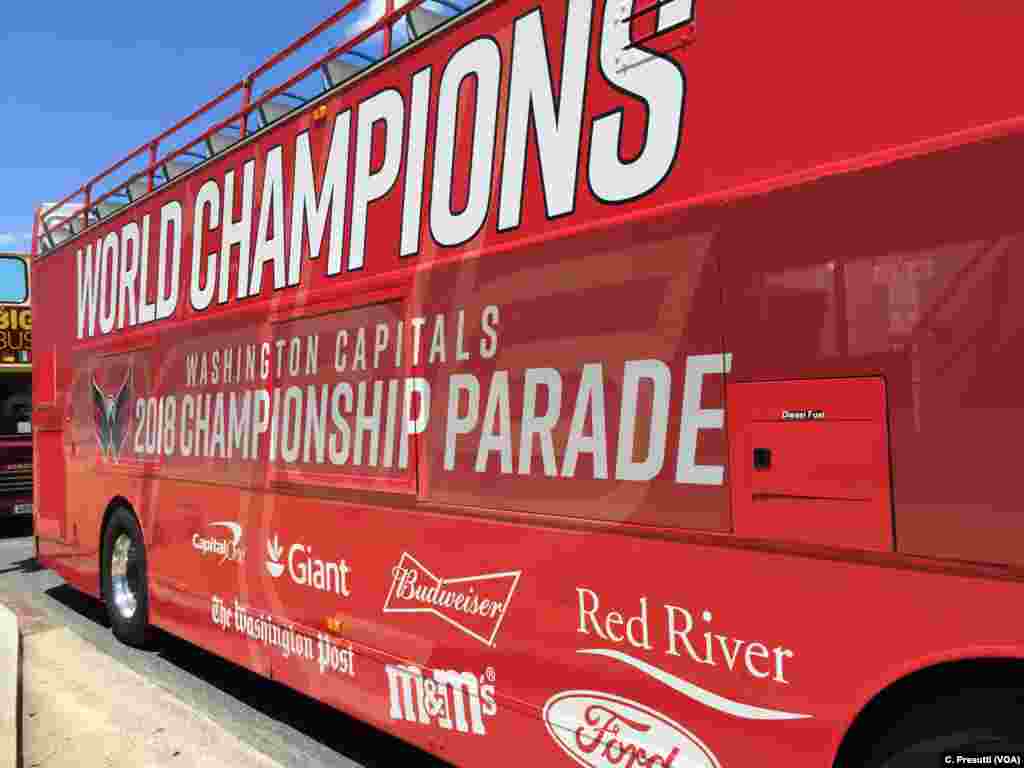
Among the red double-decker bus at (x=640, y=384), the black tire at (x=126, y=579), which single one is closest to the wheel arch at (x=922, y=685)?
the red double-decker bus at (x=640, y=384)

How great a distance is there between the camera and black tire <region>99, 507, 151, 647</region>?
22.8 ft

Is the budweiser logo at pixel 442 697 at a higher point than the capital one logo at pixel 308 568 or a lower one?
lower

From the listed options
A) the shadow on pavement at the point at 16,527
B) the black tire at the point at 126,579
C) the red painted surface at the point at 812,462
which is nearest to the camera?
the red painted surface at the point at 812,462

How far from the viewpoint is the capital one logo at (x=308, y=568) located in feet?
14.8

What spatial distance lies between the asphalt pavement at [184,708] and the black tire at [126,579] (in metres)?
0.18

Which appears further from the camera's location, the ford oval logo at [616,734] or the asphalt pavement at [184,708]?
the asphalt pavement at [184,708]

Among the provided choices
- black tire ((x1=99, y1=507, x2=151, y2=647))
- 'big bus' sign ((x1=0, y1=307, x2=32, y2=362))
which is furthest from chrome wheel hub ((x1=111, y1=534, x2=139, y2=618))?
'big bus' sign ((x1=0, y1=307, x2=32, y2=362))

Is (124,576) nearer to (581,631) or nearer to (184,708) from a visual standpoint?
(184,708)

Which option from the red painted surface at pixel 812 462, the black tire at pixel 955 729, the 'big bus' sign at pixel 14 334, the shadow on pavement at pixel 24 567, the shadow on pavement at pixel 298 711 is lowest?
the shadow on pavement at pixel 298 711

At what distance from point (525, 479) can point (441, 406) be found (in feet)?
2.10

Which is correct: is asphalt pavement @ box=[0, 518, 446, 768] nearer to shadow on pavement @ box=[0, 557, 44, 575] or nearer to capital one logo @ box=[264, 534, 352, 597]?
capital one logo @ box=[264, 534, 352, 597]

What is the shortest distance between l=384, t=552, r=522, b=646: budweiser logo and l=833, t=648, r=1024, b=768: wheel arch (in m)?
1.39

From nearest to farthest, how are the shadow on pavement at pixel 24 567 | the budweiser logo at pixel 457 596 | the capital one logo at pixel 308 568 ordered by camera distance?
the budweiser logo at pixel 457 596, the capital one logo at pixel 308 568, the shadow on pavement at pixel 24 567

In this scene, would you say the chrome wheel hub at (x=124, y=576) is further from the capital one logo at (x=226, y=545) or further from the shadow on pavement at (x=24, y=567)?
the shadow on pavement at (x=24, y=567)
